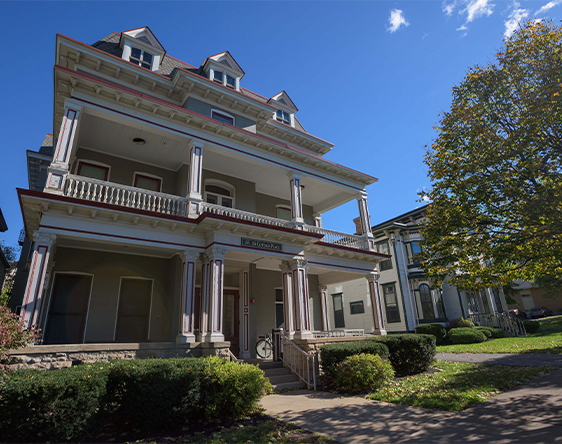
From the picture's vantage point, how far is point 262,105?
688 inches

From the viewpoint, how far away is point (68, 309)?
1252 cm

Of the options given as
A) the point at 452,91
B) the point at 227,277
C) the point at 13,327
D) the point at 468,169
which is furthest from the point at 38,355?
the point at 452,91

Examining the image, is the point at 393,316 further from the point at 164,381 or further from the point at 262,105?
the point at 164,381

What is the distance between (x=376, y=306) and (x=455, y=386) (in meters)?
7.85

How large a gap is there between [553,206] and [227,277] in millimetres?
12458

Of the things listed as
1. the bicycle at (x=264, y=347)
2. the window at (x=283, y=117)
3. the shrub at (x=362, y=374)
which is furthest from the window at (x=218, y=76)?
the shrub at (x=362, y=374)

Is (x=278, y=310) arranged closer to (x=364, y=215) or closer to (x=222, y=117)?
(x=364, y=215)

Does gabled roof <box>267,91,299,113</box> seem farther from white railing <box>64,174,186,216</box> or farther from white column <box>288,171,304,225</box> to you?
white railing <box>64,174,186,216</box>

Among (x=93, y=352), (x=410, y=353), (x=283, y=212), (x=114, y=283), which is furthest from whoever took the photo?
(x=283, y=212)

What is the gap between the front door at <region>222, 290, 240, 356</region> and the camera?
15084mm

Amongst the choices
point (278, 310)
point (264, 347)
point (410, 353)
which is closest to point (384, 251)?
point (278, 310)

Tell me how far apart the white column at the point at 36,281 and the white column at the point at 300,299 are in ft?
28.3

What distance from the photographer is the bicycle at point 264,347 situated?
15398mm

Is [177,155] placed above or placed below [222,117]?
below
